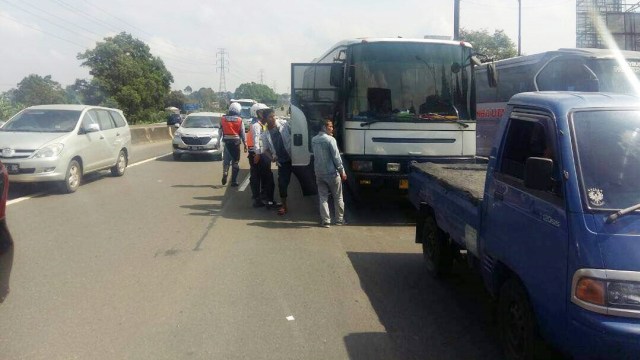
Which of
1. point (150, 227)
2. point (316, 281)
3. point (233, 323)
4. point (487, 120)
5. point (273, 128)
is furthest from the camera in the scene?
point (487, 120)

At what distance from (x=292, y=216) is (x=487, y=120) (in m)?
9.68

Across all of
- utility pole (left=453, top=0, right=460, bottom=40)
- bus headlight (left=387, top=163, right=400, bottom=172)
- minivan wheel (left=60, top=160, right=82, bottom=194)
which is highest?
utility pole (left=453, top=0, right=460, bottom=40)

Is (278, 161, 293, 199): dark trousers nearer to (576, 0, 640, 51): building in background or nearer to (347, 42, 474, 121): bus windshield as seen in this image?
(347, 42, 474, 121): bus windshield

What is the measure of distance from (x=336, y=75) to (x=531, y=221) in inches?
275

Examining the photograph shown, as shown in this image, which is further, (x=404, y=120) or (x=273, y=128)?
(x=273, y=128)

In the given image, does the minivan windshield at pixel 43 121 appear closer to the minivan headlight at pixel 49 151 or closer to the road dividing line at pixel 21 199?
the minivan headlight at pixel 49 151

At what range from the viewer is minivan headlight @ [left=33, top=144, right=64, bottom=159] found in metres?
11.9

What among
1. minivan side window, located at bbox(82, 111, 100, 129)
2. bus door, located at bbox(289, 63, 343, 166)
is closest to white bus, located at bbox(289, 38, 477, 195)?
bus door, located at bbox(289, 63, 343, 166)

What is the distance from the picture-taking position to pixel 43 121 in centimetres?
1326

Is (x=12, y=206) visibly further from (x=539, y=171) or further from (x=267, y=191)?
(x=539, y=171)

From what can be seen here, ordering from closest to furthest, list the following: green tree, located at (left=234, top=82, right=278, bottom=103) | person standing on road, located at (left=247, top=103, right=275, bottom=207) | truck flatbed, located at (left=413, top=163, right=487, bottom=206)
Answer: truck flatbed, located at (left=413, top=163, right=487, bottom=206), person standing on road, located at (left=247, top=103, right=275, bottom=207), green tree, located at (left=234, top=82, right=278, bottom=103)

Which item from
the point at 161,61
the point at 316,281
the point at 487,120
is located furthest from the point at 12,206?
the point at 161,61

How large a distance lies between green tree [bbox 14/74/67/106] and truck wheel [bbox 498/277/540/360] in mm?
44825

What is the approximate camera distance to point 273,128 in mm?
10953
